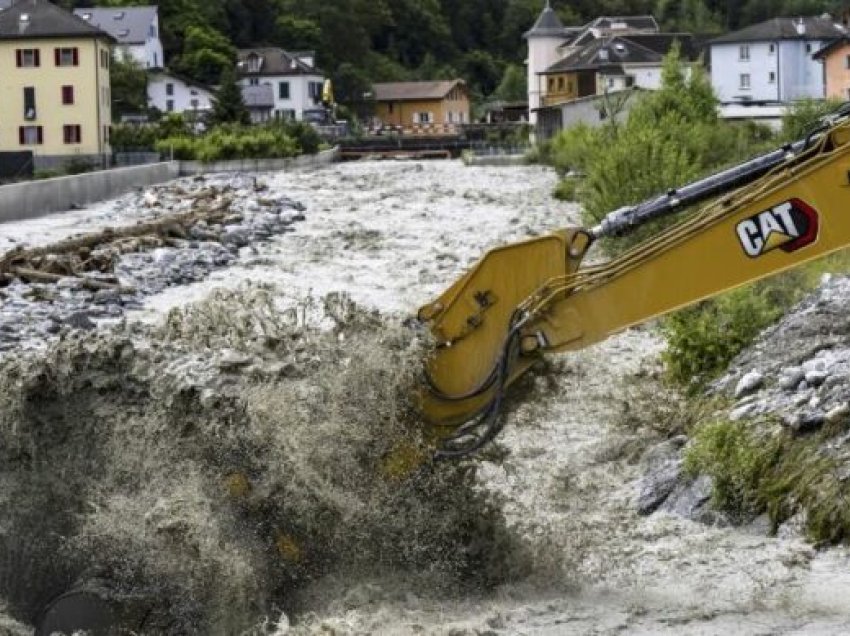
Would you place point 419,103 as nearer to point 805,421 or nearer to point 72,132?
point 72,132

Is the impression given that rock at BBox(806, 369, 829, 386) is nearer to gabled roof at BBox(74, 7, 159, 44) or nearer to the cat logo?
the cat logo

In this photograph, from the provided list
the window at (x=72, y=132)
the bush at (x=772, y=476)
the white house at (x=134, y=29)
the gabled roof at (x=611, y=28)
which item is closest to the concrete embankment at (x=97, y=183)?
the window at (x=72, y=132)

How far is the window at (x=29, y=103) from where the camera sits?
8094 centimetres

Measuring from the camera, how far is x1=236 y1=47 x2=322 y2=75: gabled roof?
5177 inches

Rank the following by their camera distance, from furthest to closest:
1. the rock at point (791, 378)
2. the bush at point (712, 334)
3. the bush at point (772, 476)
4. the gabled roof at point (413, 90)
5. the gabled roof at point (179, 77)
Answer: the gabled roof at point (413, 90)
the gabled roof at point (179, 77)
the bush at point (712, 334)
the rock at point (791, 378)
the bush at point (772, 476)

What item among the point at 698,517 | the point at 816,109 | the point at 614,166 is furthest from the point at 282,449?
the point at 816,109

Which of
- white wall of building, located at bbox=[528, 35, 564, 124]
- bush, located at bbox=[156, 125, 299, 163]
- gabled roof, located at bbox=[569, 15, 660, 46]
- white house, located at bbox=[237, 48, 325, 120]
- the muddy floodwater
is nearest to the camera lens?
the muddy floodwater

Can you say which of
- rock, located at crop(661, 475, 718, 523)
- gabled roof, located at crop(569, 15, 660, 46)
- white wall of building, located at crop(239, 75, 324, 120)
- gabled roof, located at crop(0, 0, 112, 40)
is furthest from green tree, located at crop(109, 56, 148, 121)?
rock, located at crop(661, 475, 718, 523)

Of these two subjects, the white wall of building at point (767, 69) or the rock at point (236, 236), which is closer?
the rock at point (236, 236)

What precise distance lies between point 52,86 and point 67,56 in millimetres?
1588

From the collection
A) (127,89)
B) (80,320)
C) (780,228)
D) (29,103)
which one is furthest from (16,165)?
(780,228)

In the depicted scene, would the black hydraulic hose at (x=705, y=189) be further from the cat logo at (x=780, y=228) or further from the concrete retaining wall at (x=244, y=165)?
the concrete retaining wall at (x=244, y=165)

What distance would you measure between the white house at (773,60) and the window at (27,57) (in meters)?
39.9

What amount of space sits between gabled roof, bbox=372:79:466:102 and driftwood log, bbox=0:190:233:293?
99.3 m
